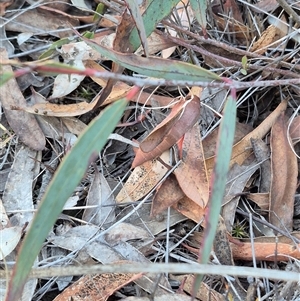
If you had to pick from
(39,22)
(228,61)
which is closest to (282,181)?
(228,61)

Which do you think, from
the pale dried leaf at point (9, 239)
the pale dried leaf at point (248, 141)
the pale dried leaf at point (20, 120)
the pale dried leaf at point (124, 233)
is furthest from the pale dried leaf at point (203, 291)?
the pale dried leaf at point (20, 120)

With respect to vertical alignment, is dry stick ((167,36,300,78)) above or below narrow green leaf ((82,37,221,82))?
below

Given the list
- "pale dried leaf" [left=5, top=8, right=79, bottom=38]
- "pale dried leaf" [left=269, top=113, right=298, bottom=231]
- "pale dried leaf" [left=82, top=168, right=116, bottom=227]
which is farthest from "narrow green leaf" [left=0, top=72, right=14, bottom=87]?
"pale dried leaf" [left=5, top=8, right=79, bottom=38]

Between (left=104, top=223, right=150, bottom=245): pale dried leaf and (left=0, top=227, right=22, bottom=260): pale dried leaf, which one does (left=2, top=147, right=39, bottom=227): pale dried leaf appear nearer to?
(left=0, top=227, right=22, bottom=260): pale dried leaf

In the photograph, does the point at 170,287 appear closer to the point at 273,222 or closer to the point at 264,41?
the point at 273,222

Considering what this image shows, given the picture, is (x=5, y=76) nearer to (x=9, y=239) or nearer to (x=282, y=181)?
(x=9, y=239)

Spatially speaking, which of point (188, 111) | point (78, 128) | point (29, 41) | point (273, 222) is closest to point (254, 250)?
point (273, 222)
